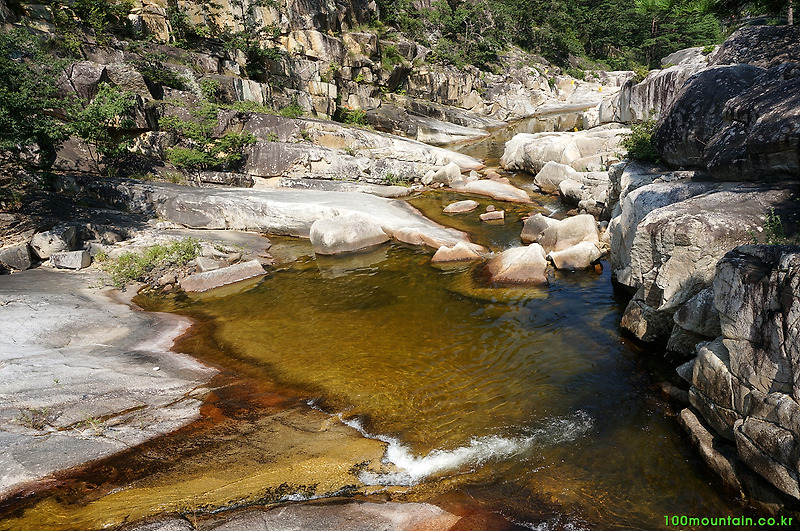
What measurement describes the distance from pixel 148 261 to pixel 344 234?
6922 mm

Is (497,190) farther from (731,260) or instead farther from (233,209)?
(731,260)

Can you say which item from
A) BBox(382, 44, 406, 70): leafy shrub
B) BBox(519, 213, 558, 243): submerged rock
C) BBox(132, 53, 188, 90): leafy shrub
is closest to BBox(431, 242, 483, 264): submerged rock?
BBox(519, 213, 558, 243): submerged rock

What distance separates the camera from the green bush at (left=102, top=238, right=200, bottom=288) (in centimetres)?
1485

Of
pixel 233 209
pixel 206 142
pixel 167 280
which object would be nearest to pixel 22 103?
pixel 167 280

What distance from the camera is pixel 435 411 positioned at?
802 cm

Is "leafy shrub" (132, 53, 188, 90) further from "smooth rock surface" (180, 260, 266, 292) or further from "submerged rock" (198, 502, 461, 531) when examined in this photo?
"submerged rock" (198, 502, 461, 531)

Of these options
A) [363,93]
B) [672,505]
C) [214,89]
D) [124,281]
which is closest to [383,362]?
[672,505]

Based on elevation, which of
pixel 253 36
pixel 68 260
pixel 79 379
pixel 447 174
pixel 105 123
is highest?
pixel 253 36

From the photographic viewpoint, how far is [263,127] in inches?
1048

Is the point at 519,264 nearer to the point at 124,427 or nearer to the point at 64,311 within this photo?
the point at 124,427

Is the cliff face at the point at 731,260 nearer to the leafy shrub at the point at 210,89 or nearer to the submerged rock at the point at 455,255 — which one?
the submerged rock at the point at 455,255

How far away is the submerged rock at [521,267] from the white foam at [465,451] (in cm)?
608

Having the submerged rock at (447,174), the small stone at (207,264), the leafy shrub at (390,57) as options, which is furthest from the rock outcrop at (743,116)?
the leafy shrub at (390,57)

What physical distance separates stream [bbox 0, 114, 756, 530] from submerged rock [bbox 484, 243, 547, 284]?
1.62ft
